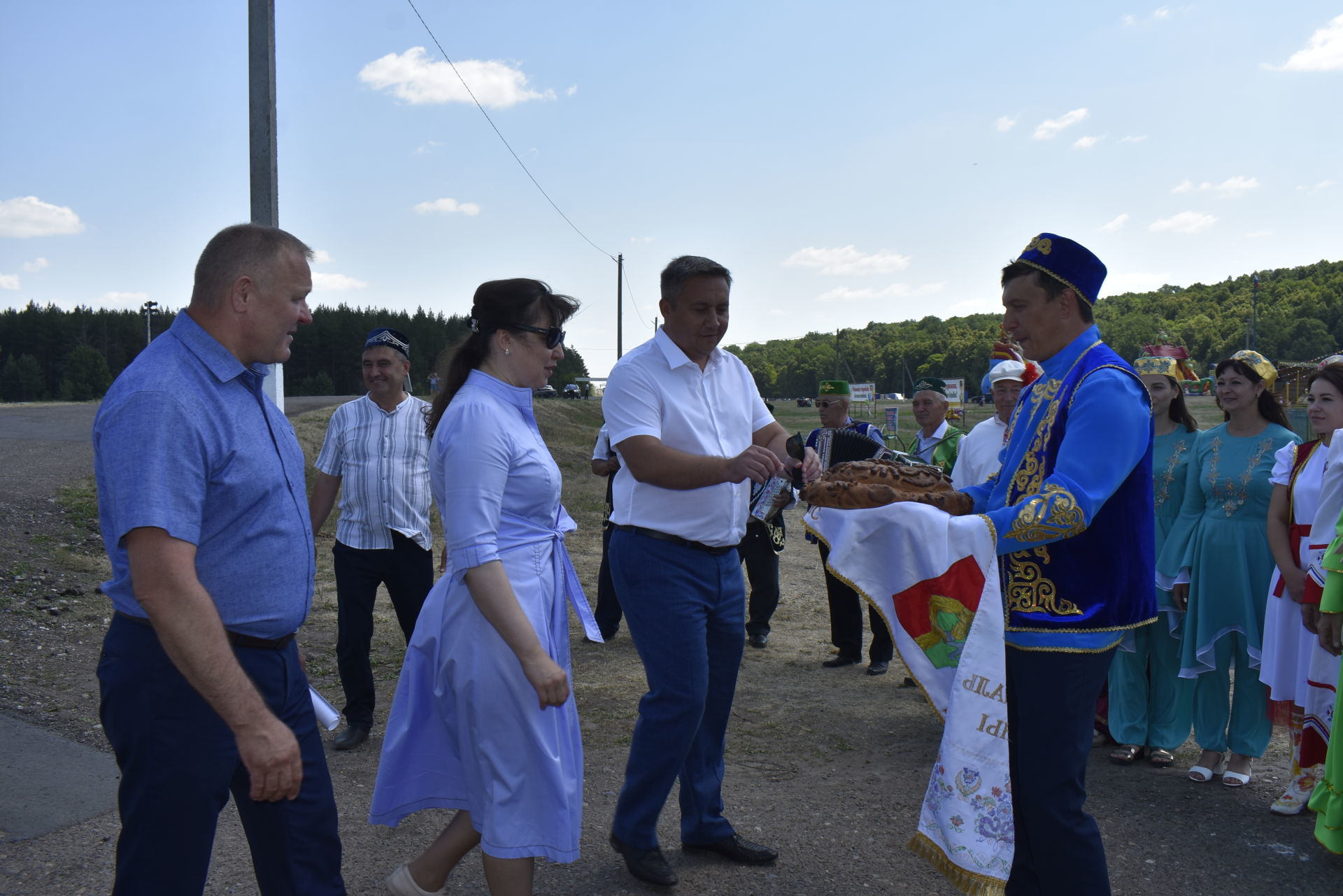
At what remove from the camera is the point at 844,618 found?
739cm

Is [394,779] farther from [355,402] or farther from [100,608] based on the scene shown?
[100,608]

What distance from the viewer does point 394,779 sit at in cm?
288

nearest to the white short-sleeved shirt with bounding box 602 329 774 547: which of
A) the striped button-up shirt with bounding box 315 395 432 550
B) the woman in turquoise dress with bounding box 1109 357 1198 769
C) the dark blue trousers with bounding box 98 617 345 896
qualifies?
the dark blue trousers with bounding box 98 617 345 896

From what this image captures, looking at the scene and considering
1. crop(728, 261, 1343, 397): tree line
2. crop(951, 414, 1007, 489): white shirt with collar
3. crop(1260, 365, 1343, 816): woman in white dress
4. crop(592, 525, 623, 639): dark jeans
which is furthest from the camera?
crop(728, 261, 1343, 397): tree line

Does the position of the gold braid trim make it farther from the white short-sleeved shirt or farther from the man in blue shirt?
the man in blue shirt

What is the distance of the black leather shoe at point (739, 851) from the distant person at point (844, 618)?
3250 millimetres

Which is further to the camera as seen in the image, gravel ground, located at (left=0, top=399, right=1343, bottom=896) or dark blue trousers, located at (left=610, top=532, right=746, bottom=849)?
gravel ground, located at (left=0, top=399, right=1343, bottom=896)

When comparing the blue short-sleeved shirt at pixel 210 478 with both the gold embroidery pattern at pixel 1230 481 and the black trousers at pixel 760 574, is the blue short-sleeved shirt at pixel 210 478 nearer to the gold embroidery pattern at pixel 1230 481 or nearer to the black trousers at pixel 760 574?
the gold embroidery pattern at pixel 1230 481

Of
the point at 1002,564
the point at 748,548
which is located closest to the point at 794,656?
the point at 748,548

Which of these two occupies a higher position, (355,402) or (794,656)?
(355,402)

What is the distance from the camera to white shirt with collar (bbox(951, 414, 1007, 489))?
6.16 meters

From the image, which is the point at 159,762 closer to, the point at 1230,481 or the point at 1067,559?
the point at 1067,559

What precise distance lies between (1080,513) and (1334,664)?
275cm

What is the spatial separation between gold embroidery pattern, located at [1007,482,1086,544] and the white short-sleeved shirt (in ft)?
4.04
